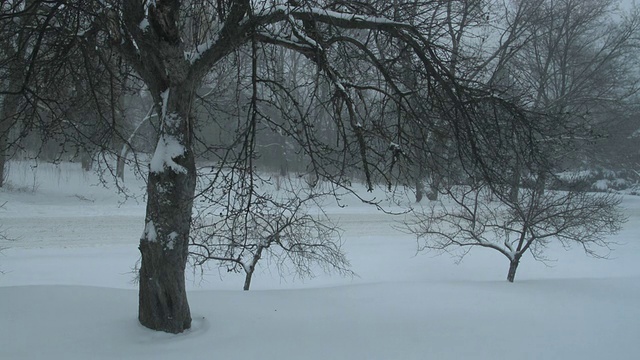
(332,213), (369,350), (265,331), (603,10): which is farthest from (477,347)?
(603,10)

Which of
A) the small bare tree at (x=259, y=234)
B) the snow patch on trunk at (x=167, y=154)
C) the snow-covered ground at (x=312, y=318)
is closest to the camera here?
the small bare tree at (x=259, y=234)

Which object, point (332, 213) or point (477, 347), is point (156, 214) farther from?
point (332, 213)

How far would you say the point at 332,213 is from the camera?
61.3 feet

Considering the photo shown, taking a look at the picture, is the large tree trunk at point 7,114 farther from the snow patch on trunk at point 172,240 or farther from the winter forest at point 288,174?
the snow patch on trunk at point 172,240

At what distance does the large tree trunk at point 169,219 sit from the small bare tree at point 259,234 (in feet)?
1.03

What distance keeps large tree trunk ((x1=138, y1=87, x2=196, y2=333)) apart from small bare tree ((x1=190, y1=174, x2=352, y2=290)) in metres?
0.31

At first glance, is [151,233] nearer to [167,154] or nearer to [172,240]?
[172,240]

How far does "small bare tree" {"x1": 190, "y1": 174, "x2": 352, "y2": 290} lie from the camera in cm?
472

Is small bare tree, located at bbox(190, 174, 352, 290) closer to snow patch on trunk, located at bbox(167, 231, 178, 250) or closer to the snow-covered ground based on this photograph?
snow patch on trunk, located at bbox(167, 231, 178, 250)

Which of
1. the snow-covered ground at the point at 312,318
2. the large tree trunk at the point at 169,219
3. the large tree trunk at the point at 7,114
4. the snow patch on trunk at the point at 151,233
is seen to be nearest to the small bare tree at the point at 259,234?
the large tree trunk at the point at 169,219

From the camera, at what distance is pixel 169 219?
5.04 meters

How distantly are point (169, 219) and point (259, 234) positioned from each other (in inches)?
88.0

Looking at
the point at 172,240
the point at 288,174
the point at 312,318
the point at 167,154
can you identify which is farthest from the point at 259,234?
the point at 167,154

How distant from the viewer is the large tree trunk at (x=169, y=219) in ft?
16.4
